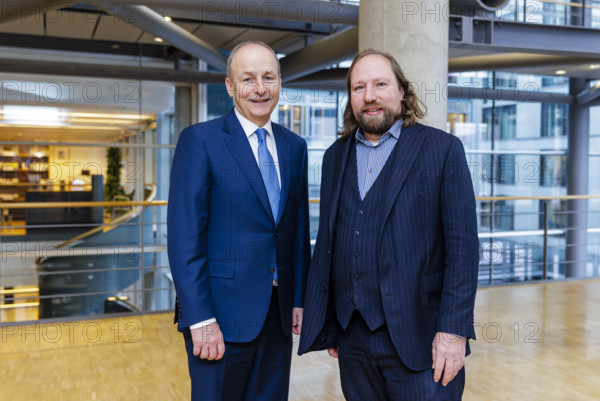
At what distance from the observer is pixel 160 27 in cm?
634

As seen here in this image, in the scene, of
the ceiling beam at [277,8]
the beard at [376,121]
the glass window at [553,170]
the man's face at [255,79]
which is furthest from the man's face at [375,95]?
the glass window at [553,170]

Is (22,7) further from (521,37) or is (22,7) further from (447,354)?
(521,37)

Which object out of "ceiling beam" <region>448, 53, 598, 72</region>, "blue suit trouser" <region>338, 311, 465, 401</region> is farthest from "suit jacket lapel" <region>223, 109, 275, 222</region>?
"ceiling beam" <region>448, 53, 598, 72</region>

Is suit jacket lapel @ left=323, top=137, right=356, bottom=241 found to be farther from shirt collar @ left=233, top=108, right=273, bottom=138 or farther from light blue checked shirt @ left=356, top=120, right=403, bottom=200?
shirt collar @ left=233, top=108, right=273, bottom=138

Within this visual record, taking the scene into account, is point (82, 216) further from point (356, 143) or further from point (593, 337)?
point (356, 143)

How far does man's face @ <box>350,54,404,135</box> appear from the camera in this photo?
171 cm

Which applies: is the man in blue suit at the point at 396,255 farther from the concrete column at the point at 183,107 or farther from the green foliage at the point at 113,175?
the concrete column at the point at 183,107

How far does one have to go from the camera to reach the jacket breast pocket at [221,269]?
1.78 meters

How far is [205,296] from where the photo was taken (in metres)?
1.72

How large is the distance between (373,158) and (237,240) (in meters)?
0.46

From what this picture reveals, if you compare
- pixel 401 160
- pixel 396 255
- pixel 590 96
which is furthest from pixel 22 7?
pixel 590 96

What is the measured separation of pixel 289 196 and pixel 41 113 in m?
8.53

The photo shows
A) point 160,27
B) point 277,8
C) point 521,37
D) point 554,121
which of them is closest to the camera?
point 521,37

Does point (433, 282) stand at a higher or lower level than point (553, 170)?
lower
